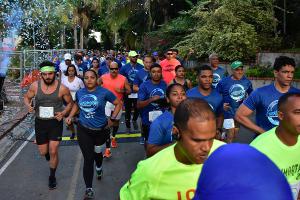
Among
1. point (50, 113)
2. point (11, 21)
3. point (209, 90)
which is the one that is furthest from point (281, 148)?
point (11, 21)

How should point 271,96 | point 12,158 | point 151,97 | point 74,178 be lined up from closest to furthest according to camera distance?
point 271,96
point 151,97
point 74,178
point 12,158

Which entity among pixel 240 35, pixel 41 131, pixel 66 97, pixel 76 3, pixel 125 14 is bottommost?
pixel 41 131

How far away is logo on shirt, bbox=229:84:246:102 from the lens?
738 centimetres

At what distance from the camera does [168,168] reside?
2.43m

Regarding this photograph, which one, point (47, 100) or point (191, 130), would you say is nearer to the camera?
point (191, 130)

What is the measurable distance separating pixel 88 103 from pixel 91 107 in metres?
0.07

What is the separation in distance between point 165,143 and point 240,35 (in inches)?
503

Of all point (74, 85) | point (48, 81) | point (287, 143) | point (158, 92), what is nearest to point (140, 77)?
point (74, 85)

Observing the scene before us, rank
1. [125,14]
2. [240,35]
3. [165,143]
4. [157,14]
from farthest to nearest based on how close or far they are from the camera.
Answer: [157,14], [125,14], [240,35], [165,143]

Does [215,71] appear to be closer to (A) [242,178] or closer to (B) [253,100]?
(B) [253,100]

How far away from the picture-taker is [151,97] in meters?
6.57

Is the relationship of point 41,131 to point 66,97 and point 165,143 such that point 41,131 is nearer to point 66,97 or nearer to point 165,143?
point 66,97

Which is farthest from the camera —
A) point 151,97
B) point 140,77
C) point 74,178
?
point 140,77

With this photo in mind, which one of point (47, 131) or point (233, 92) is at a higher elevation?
point (233, 92)
